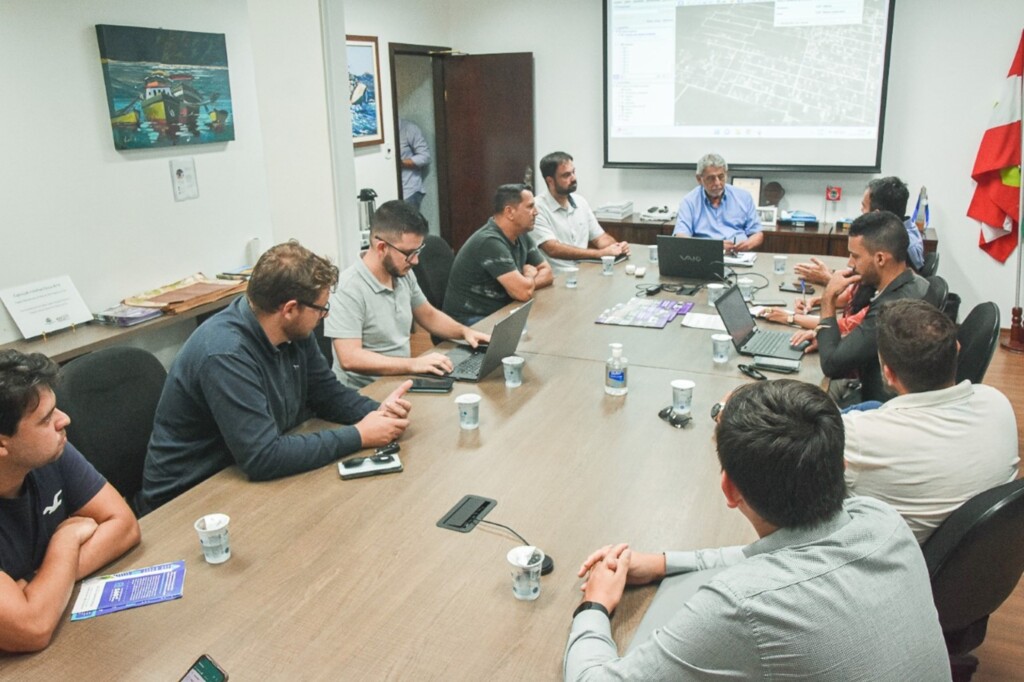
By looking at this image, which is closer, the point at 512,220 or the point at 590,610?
the point at 590,610

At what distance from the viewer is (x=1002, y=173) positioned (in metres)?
5.24

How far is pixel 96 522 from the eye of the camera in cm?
175

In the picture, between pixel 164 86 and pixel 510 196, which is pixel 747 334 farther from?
pixel 164 86

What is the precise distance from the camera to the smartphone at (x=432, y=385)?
2.69 m

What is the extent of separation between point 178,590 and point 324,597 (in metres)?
0.31

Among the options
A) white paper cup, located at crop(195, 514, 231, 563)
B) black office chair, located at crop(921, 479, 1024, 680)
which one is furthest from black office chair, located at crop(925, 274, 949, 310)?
white paper cup, located at crop(195, 514, 231, 563)

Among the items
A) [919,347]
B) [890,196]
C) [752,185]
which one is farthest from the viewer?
[752,185]

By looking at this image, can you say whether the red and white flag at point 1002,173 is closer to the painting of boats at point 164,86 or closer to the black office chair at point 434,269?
the black office chair at point 434,269

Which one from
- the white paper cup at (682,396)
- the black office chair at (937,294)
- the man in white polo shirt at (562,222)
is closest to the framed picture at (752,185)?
the man in white polo shirt at (562,222)

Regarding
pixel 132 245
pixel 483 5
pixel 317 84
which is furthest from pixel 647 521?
pixel 483 5

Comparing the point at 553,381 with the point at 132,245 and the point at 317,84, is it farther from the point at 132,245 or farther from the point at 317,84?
the point at 132,245

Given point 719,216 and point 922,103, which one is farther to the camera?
point 922,103

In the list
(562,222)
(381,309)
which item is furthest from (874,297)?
(562,222)

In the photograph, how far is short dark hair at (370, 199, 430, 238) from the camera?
9.82ft
